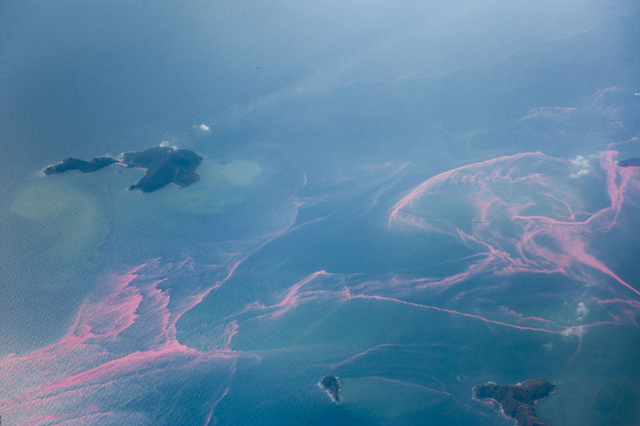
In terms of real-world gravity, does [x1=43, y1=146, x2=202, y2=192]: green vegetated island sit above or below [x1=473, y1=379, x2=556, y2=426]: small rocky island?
above

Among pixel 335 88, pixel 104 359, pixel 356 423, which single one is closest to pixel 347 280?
pixel 356 423

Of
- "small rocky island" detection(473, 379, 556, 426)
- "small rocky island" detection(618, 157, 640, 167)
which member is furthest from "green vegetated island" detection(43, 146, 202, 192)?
"small rocky island" detection(618, 157, 640, 167)

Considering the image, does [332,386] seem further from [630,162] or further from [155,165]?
[630,162]

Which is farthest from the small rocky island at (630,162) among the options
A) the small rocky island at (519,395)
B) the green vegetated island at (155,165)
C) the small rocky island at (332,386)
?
the green vegetated island at (155,165)

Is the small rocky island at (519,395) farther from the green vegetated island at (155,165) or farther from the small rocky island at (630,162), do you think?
the green vegetated island at (155,165)

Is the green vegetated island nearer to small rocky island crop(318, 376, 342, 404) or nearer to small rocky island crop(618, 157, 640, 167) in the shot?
small rocky island crop(318, 376, 342, 404)

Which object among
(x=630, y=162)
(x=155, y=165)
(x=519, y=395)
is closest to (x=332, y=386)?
(x=519, y=395)

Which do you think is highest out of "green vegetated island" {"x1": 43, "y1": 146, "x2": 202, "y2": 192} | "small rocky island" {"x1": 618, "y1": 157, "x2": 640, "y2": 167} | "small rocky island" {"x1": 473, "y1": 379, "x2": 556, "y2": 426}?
"green vegetated island" {"x1": 43, "y1": 146, "x2": 202, "y2": 192}
